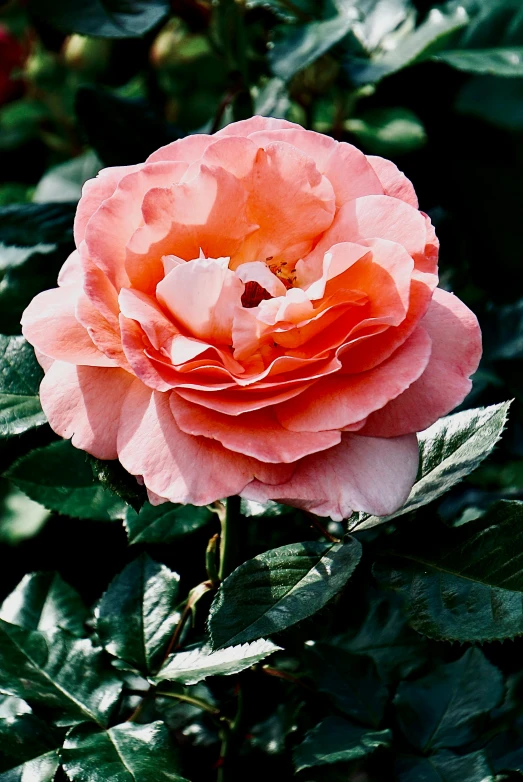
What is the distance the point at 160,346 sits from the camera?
1.88 feet

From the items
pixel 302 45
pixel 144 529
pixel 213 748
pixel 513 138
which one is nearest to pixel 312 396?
pixel 144 529

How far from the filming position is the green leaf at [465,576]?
0.63 metres

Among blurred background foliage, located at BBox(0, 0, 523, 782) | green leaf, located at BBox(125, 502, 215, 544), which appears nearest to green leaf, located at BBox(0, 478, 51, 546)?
blurred background foliage, located at BBox(0, 0, 523, 782)

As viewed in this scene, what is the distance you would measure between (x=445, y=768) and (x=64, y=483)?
1.43ft

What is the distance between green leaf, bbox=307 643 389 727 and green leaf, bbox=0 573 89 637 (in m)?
0.24

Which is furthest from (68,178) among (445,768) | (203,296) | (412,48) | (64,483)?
(445,768)

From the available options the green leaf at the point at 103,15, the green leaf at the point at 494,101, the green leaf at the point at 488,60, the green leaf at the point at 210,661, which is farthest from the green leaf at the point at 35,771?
the green leaf at the point at 494,101

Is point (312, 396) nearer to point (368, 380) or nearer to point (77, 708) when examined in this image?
point (368, 380)

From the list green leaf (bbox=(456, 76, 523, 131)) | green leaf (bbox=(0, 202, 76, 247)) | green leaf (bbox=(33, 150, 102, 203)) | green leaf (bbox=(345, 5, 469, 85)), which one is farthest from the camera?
green leaf (bbox=(456, 76, 523, 131))

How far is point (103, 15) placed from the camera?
1.11 m

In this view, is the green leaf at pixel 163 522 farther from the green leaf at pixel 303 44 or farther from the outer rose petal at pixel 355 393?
the green leaf at pixel 303 44

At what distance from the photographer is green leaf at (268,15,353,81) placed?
1.05 m

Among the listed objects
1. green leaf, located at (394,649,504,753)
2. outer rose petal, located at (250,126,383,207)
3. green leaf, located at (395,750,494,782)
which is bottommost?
green leaf, located at (394,649,504,753)

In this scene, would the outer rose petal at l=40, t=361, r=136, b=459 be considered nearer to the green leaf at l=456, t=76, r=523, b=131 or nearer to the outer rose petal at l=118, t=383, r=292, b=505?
the outer rose petal at l=118, t=383, r=292, b=505
